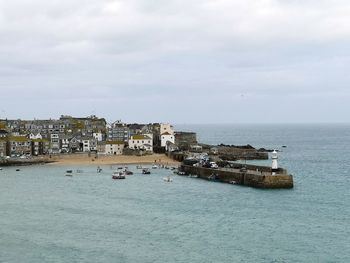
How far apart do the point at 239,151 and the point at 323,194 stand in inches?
1685

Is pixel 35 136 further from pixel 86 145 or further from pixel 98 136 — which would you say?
pixel 98 136

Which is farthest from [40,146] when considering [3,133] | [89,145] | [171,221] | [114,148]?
[171,221]

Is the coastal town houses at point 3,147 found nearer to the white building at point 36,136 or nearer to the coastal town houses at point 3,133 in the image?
the coastal town houses at point 3,133

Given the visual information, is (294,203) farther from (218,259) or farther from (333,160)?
(333,160)

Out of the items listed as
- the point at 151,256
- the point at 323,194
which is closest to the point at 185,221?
the point at 151,256

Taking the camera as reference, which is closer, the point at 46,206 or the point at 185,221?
the point at 185,221

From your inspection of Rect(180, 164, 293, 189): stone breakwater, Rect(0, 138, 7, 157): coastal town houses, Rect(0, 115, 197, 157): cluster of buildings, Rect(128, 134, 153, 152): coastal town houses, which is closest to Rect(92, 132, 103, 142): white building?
Rect(0, 115, 197, 157): cluster of buildings

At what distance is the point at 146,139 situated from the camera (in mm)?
92875

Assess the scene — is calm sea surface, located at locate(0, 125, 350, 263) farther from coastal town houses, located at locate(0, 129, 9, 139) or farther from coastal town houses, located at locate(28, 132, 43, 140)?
coastal town houses, located at locate(28, 132, 43, 140)

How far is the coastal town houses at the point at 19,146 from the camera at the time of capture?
87188 millimetres

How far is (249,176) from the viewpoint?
53781 millimetres

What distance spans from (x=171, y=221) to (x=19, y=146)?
5561 centimetres

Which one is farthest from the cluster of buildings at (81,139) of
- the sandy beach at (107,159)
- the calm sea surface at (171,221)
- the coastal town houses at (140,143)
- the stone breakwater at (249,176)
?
the calm sea surface at (171,221)

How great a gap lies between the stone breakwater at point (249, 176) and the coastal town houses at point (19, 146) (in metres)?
31.1
